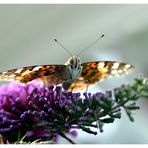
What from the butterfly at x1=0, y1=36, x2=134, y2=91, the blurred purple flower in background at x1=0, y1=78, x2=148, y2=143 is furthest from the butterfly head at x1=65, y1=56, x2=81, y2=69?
the blurred purple flower in background at x1=0, y1=78, x2=148, y2=143

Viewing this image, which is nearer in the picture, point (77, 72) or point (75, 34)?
point (77, 72)

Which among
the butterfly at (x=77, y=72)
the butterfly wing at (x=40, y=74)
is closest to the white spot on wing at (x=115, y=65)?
the butterfly at (x=77, y=72)

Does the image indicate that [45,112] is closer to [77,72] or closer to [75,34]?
[77,72]

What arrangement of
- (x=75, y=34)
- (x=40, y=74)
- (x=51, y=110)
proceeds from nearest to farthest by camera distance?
(x=51, y=110) → (x=40, y=74) → (x=75, y=34)

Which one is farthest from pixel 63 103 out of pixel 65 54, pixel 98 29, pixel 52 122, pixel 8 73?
pixel 98 29

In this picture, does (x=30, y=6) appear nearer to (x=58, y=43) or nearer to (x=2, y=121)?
(x=58, y=43)

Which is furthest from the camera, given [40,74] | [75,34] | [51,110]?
[75,34]

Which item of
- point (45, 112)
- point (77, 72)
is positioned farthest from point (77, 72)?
point (45, 112)

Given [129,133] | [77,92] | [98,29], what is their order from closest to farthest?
[77,92]
[129,133]
[98,29]
